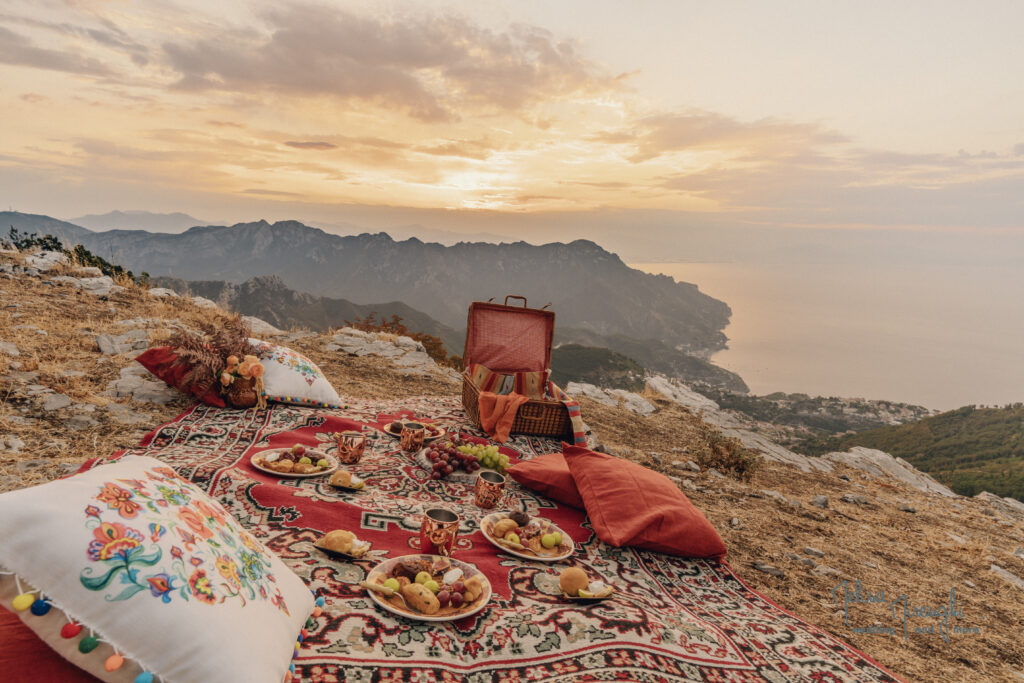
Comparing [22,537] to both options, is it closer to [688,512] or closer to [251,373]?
[688,512]

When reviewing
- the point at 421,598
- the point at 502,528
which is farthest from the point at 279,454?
the point at 421,598

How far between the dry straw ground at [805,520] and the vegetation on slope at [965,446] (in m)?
4.55

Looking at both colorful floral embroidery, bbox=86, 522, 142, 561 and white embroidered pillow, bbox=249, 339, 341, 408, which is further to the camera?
white embroidered pillow, bbox=249, 339, 341, 408

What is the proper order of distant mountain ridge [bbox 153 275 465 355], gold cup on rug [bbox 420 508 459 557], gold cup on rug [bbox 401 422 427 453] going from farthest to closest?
distant mountain ridge [bbox 153 275 465 355] → gold cup on rug [bbox 401 422 427 453] → gold cup on rug [bbox 420 508 459 557]

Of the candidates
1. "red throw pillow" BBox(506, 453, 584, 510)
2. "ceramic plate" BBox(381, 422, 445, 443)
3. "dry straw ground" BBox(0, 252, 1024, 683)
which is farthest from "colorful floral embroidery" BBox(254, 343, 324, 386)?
"red throw pillow" BBox(506, 453, 584, 510)

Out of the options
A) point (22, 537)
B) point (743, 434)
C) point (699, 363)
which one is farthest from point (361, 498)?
point (699, 363)

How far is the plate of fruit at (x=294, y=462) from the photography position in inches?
150

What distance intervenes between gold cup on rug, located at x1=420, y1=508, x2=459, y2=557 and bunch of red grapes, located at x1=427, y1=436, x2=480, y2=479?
134cm

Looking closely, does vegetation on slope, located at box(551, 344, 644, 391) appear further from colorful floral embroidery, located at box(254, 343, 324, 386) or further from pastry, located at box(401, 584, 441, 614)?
pastry, located at box(401, 584, 441, 614)

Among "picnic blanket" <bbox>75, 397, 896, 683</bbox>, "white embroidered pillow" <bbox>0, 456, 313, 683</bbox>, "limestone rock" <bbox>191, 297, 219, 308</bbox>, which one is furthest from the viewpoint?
"limestone rock" <bbox>191, 297, 219, 308</bbox>

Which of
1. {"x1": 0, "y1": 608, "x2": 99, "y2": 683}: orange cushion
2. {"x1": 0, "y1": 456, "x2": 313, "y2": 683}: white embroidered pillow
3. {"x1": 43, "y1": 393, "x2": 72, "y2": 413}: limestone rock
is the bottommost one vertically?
{"x1": 43, "y1": 393, "x2": 72, "y2": 413}: limestone rock

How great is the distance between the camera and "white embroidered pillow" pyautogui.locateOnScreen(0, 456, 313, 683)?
1352mm

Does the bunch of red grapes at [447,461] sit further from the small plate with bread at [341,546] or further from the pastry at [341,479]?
the small plate with bread at [341,546]

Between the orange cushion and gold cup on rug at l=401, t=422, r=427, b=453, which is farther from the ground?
the orange cushion
